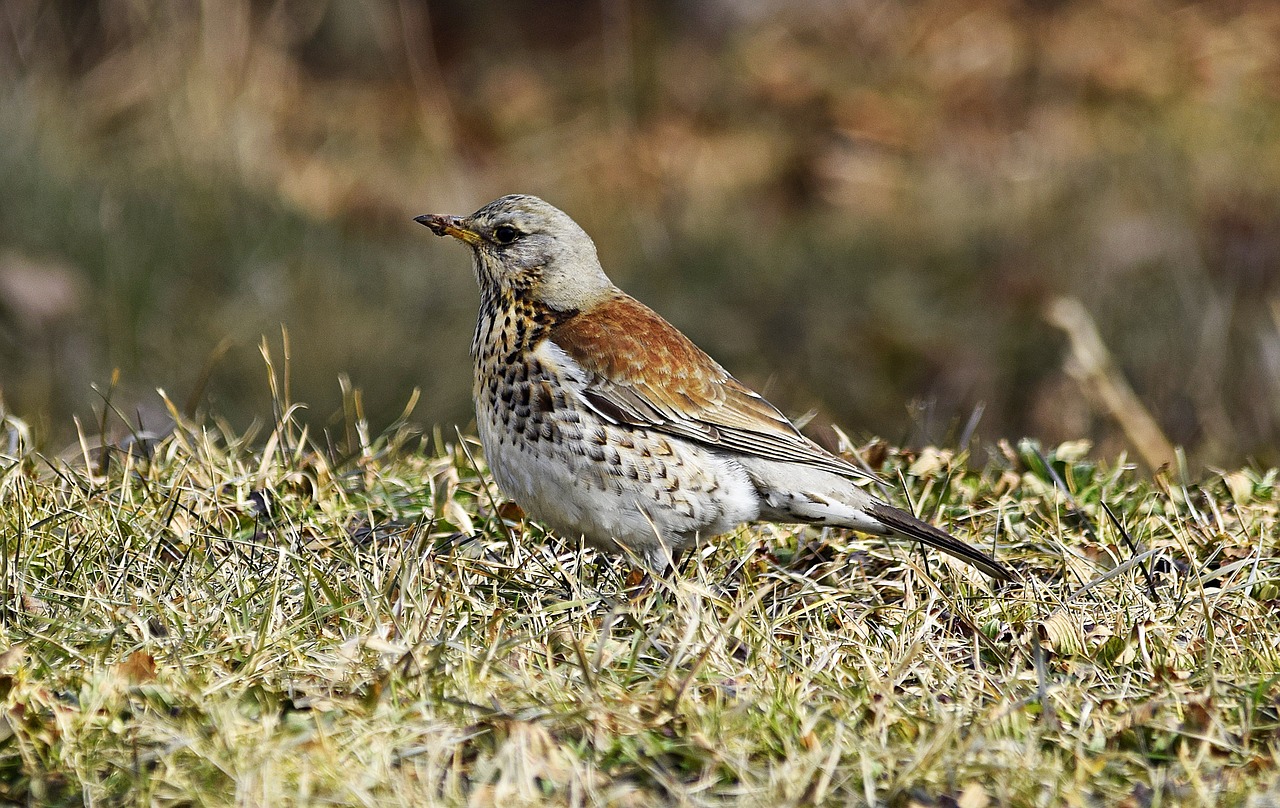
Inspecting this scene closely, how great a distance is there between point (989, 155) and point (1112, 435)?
443 cm

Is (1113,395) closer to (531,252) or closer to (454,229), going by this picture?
(531,252)

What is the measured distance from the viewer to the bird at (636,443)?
13.4 ft

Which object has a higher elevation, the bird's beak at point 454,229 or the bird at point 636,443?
the bird's beak at point 454,229

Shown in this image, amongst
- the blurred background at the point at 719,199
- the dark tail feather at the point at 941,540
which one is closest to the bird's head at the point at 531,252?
the dark tail feather at the point at 941,540

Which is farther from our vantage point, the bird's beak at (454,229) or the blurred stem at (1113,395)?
the blurred stem at (1113,395)

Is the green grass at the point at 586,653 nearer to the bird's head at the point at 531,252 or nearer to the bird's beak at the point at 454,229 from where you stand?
the bird's head at the point at 531,252

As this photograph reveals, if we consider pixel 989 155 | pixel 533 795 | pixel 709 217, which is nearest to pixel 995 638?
pixel 533 795

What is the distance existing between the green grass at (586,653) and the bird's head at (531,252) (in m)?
0.66

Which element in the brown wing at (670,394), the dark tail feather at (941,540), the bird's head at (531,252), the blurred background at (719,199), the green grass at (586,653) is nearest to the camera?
the green grass at (586,653)

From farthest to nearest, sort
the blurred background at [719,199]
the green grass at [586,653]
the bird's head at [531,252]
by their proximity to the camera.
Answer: the blurred background at [719,199]
the bird's head at [531,252]
the green grass at [586,653]

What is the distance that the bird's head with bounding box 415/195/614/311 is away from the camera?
15.1 feet

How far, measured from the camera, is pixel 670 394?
434cm

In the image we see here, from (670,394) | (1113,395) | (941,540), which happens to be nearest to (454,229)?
(670,394)

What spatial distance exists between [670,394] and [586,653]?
1138 millimetres
